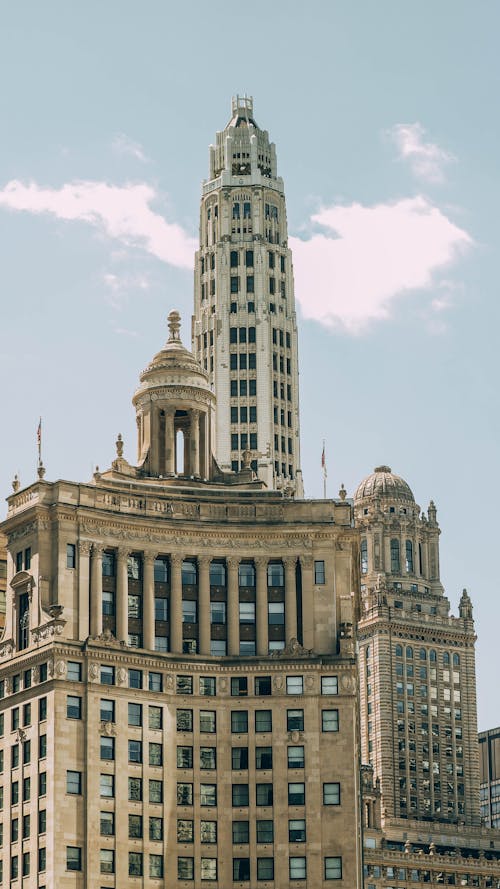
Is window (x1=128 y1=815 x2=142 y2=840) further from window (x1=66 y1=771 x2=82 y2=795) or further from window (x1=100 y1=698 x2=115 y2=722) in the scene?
window (x1=100 y1=698 x2=115 y2=722)

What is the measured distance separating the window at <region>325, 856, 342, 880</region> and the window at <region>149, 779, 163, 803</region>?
51.4 ft

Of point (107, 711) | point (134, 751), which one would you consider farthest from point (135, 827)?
point (107, 711)

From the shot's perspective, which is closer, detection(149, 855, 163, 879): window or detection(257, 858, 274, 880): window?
detection(149, 855, 163, 879): window

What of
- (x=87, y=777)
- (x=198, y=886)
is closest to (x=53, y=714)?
(x=87, y=777)

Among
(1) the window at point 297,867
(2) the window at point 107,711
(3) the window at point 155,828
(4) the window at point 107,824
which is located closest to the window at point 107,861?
(4) the window at point 107,824

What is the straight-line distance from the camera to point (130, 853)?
7697 inches

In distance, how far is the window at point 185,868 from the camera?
198 m

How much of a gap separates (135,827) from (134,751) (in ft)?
22.0

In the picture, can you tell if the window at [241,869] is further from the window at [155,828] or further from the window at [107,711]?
the window at [107,711]

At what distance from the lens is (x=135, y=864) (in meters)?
196

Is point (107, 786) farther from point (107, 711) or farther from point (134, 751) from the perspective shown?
point (107, 711)

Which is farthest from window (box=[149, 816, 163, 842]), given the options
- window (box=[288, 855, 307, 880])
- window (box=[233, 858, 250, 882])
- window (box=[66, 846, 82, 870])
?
window (box=[288, 855, 307, 880])

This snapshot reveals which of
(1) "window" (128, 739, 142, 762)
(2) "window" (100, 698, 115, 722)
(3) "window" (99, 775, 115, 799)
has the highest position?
(2) "window" (100, 698, 115, 722)

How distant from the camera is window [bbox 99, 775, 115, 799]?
195m
